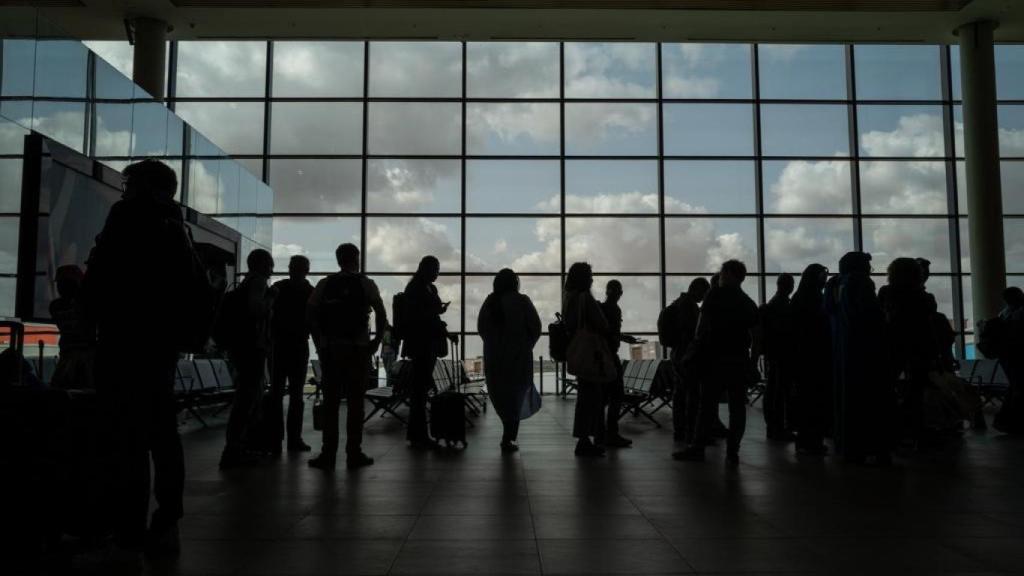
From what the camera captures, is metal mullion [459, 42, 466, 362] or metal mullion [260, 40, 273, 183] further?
metal mullion [260, 40, 273, 183]

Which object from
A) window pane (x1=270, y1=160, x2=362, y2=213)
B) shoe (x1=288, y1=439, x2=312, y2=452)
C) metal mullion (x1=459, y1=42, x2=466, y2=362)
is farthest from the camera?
window pane (x1=270, y1=160, x2=362, y2=213)

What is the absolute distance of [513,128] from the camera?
15.0 metres

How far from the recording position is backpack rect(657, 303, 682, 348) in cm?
698

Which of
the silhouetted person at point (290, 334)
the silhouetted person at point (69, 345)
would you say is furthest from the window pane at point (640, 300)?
the silhouetted person at point (69, 345)

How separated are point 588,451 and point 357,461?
165 centimetres

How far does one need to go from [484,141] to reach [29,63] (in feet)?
29.0

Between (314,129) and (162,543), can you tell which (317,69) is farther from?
(162,543)

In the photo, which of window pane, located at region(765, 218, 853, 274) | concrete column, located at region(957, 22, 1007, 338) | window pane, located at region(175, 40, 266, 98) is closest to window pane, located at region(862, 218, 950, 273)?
window pane, located at region(765, 218, 853, 274)

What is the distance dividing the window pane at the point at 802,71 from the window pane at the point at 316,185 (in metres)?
7.88

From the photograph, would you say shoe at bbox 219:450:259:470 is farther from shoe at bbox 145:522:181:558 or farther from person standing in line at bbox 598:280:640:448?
person standing in line at bbox 598:280:640:448

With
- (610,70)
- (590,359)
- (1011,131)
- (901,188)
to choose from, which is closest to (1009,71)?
(1011,131)

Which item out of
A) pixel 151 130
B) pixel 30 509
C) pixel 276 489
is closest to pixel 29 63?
pixel 151 130

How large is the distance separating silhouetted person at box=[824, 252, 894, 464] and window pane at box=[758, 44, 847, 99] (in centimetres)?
1082

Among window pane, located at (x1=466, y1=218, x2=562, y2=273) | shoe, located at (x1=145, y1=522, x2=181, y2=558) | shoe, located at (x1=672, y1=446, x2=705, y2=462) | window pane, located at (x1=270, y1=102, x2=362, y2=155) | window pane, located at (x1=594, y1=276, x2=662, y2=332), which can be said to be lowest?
shoe, located at (x1=672, y1=446, x2=705, y2=462)
